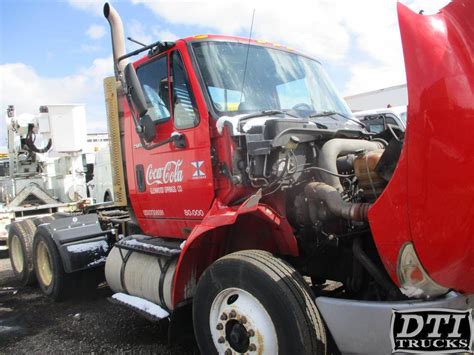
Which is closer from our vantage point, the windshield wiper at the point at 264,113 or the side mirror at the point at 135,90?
the windshield wiper at the point at 264,113

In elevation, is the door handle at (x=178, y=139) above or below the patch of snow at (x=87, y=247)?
above

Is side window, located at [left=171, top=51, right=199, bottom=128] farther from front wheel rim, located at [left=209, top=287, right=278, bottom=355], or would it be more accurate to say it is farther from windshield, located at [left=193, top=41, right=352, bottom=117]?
front wheel rim, located at [left=209, top=287, right=278, bottom=355]

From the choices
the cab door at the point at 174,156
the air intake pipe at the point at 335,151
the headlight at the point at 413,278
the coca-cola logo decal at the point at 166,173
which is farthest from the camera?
the coca-cola logo decal at the point at 166,173

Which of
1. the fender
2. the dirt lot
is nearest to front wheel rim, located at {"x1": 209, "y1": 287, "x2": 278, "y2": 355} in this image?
the fender

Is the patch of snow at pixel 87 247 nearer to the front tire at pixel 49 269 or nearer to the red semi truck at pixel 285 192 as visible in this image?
the front tire at pixel 49 269

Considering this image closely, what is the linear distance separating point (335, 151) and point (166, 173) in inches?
63.0

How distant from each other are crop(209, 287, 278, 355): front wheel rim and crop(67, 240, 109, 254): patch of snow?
2981mm

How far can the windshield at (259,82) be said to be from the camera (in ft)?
11.4

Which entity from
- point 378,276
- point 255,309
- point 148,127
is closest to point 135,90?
point 148,127

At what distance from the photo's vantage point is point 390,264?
2.29 metres

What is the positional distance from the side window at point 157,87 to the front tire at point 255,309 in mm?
1583

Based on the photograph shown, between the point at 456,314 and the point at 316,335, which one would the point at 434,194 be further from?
the point at 316,335

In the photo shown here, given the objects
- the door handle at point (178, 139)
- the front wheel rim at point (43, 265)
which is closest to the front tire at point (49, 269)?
the front wheel rim at point (43, 265)

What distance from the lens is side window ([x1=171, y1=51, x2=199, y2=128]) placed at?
3553mm
